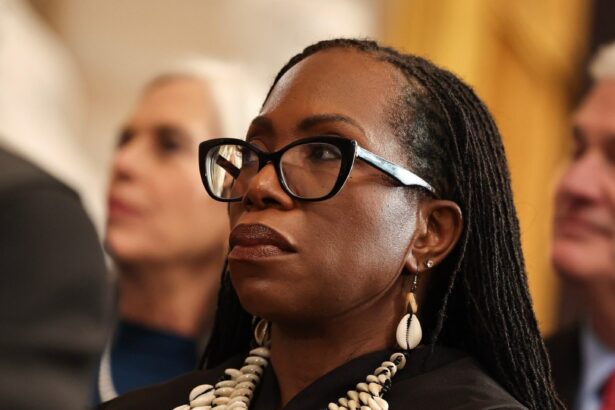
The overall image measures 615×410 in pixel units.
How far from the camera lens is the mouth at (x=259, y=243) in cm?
152

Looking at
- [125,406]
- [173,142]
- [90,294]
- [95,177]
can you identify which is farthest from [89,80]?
[90,294]

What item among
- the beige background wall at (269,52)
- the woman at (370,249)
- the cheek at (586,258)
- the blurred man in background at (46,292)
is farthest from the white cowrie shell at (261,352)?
the beige background wall at (269,52)

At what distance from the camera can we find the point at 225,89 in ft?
9.84

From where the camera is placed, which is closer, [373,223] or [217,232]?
[373,223]

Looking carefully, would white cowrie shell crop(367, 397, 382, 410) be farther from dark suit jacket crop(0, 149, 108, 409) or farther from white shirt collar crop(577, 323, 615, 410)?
white shirt collar crop(577, 323, 615, 410)

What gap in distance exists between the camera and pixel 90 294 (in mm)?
1178

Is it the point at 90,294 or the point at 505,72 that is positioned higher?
the point at 90,294

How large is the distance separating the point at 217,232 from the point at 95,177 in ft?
4.44

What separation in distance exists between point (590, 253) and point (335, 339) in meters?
1.18

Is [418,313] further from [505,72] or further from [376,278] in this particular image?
[505,72]

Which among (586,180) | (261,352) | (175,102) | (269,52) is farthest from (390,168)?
(269,52)

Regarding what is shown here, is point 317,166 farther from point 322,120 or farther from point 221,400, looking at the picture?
point 221,400

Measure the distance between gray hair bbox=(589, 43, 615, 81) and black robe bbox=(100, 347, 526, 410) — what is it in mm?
1331

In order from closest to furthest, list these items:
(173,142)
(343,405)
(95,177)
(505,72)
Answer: (343,405), (173,142), (95,177), (505,72)
